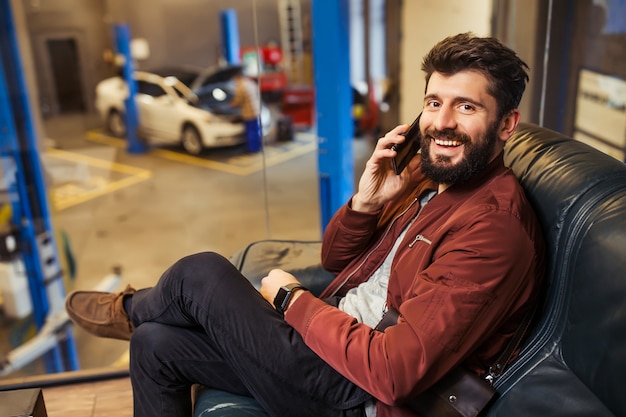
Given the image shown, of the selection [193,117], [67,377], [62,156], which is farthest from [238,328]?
[62,156]

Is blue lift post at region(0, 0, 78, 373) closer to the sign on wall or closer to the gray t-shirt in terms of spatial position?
the gray t-shirt

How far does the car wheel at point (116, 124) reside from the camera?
15.0 ft

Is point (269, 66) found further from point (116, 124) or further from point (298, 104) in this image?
point (116, 124)

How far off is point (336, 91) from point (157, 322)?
5.49ft

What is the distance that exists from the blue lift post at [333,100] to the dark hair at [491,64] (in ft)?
4.96

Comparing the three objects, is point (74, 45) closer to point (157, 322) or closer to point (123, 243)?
point (123, 243)

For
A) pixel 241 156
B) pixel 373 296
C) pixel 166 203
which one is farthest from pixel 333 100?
pixel 166 203

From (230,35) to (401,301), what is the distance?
10.9 feet

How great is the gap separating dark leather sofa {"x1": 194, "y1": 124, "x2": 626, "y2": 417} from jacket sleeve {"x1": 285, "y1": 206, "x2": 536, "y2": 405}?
0.33 ft

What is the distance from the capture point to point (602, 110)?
302 centimetres

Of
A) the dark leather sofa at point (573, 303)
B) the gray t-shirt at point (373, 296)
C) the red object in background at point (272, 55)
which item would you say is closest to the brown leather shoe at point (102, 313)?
the dark leather sofa at point (573, 303)

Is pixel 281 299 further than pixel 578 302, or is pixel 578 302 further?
pixel 281 299

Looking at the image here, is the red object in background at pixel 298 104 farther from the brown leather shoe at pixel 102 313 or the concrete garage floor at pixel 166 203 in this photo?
the brown leather shoe at pixel 102 313

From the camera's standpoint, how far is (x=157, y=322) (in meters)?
1.49
